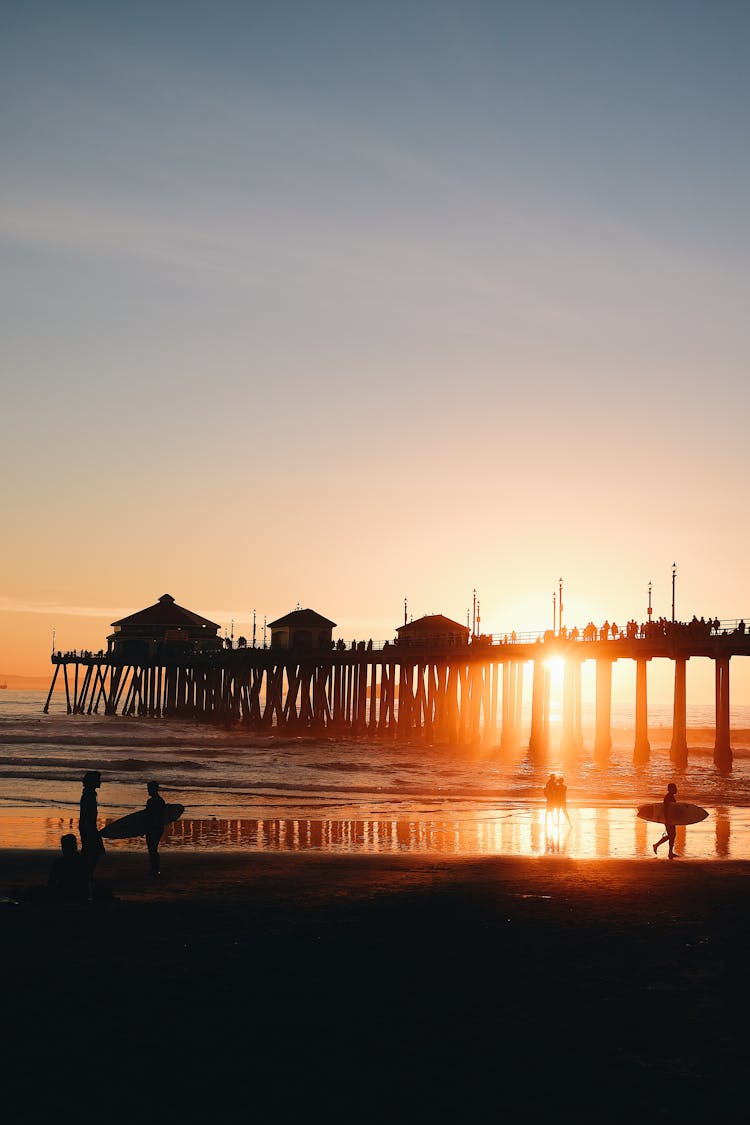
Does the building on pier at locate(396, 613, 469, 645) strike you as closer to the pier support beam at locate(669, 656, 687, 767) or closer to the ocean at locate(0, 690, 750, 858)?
the ocean at locate(0, 690, 750, 858)

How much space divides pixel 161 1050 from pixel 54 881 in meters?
5.80

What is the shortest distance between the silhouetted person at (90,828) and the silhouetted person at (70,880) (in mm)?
123

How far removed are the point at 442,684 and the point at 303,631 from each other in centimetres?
1341

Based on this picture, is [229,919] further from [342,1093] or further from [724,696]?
[724,696]

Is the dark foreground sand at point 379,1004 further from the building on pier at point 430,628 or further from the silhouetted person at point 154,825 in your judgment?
the building on pier at point 430,628

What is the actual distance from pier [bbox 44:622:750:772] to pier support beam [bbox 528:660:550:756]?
2.2 inches

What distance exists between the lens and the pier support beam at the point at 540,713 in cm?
4966

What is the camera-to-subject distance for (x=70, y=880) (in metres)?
12.3

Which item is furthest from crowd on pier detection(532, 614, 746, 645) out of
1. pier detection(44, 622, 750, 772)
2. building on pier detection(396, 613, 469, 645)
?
building on pier detection(396, 613, 469, 645)

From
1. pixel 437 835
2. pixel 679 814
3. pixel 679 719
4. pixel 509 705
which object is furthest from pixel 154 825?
pixel 509 705

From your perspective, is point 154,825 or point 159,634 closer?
point 154,825

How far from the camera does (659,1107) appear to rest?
6.48m

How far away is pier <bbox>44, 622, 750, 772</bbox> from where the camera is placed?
43.2 metres

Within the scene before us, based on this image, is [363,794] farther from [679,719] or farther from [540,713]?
[540,713]
